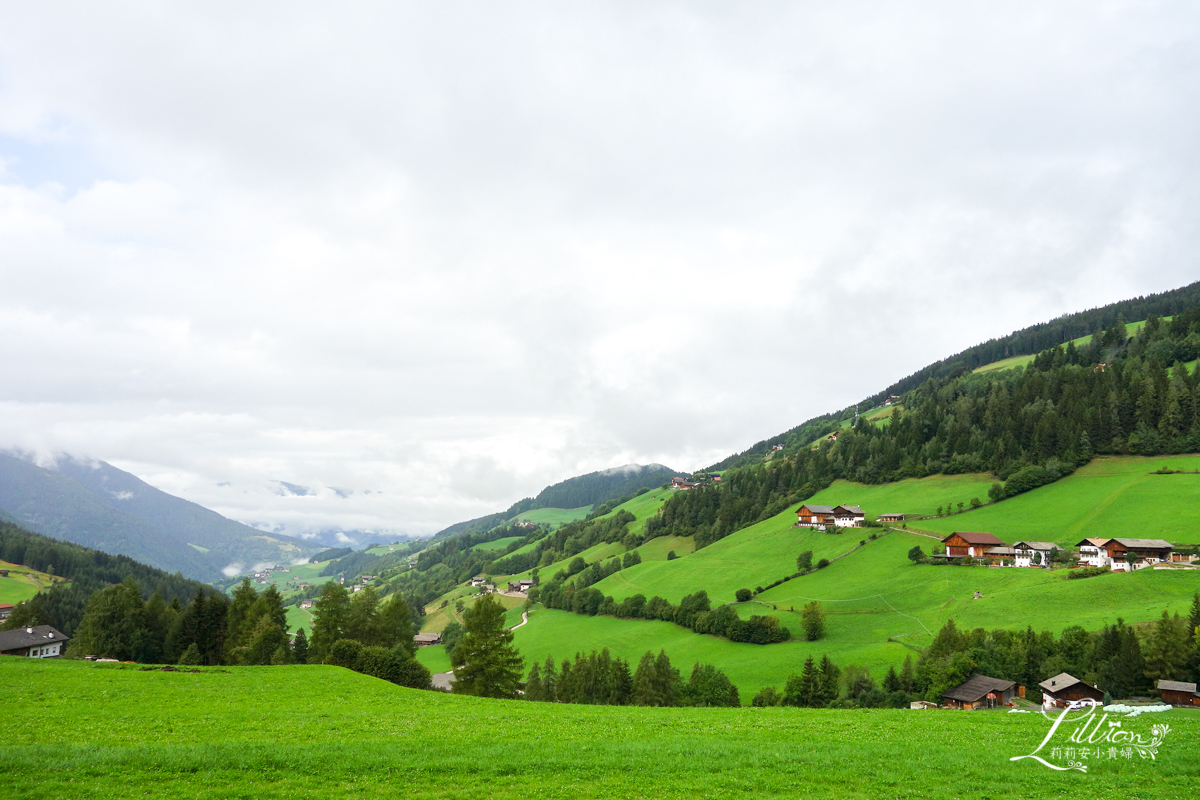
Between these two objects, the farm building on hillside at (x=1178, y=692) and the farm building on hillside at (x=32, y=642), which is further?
the farm building on hillside at (x=32, y=642)

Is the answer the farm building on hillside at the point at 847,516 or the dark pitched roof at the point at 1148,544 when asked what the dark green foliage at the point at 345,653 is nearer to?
the dark pitched roof at the point at 1148,544

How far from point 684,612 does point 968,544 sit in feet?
174

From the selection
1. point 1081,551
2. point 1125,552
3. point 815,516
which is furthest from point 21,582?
point 1125,552

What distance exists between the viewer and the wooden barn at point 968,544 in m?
102

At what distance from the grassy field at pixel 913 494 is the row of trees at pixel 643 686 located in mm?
84180

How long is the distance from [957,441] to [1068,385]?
98.8ft

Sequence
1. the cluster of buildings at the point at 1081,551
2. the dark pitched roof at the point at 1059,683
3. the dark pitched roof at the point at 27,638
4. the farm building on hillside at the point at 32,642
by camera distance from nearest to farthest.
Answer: the dark pitched roof at the point at 1059,683 → the dark pitched roof at the point at 27,638 → the farm building on hillside at the point at 32,642 → the cluster of buildings at the point at 1081,551

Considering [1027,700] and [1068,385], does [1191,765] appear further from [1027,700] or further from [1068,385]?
[1068,385]

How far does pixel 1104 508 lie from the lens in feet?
342

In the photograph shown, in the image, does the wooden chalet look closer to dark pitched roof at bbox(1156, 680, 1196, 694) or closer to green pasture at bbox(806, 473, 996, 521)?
green pasture at bbox(806, 473, 996, 521)

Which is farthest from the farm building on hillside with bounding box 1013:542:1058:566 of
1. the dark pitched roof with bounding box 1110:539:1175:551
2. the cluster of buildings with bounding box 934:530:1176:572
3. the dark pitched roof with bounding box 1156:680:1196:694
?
the dark pitched roof with bounding box 1156:680:1196:694

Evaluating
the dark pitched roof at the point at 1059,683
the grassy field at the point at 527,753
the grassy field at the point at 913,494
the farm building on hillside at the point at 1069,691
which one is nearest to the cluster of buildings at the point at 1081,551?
the grassy field at the point at 913,494

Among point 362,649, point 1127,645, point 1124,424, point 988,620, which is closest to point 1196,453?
point 1124,424

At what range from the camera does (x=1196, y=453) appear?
377ft
